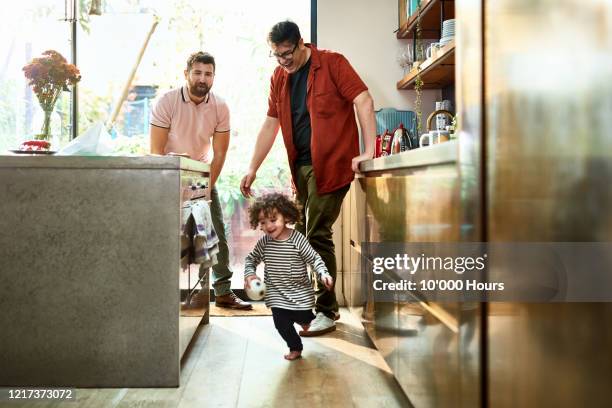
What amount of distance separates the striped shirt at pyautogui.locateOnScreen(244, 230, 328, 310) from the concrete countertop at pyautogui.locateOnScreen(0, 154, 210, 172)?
0.64 m

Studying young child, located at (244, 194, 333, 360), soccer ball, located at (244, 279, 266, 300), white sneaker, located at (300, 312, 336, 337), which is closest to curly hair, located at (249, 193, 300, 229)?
young child, located at (244, 194, 333, 360)

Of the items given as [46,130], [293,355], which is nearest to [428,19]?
[293,355]

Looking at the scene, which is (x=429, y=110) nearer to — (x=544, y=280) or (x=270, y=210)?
(x=270, y=210)

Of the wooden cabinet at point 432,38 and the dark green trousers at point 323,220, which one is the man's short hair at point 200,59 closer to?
the dark green trousers at point 323,220

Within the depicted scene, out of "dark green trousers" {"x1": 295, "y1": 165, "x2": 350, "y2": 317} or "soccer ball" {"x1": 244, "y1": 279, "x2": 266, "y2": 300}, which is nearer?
"soccer ball" {"x1": 244, "y1": 279, "x2": 266, "y2": 300}

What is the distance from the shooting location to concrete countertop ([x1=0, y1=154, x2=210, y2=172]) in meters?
2.26

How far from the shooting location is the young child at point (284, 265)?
2.79 meters

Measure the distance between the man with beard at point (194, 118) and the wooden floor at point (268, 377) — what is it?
986mm

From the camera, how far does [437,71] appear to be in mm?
3592

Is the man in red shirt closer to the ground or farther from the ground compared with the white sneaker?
farther from the ground

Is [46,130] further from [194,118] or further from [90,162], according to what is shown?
[194,118]

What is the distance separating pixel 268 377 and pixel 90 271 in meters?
0.76

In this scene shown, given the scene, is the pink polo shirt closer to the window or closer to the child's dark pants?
the window

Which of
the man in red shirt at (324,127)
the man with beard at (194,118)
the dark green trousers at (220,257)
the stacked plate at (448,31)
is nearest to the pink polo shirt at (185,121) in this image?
the man with beard at (194,118)
